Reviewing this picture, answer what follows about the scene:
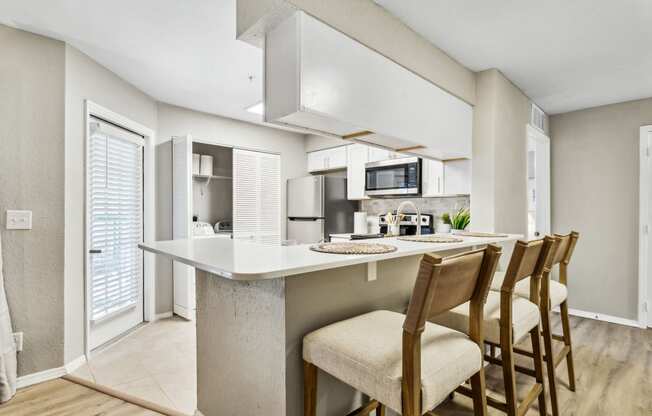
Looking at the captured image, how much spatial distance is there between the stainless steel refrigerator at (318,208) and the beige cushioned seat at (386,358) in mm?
3136

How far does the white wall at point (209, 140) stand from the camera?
3.72m

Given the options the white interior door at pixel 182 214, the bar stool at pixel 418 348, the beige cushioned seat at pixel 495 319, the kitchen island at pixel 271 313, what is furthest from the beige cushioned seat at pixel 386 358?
the white interior door at pixel 182 214

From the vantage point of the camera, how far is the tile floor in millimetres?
2217

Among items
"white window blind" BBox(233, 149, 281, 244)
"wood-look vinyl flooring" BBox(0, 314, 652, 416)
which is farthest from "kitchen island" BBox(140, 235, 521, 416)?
"white window blind" BBox(233, 149, 281, 244)

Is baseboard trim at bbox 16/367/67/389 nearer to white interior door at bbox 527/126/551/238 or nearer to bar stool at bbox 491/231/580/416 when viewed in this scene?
bar stool at bbox 491/231/580/416

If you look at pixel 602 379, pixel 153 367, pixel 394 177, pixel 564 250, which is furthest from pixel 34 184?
pixel 602 379

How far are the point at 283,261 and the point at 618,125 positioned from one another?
13.8 feet

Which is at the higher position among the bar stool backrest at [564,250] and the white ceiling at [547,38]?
the white ceiling at [547,38]

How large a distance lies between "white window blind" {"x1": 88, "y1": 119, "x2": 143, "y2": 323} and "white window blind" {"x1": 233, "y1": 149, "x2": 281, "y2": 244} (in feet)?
3.56

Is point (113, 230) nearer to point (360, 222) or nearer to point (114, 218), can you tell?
point (114, 218)

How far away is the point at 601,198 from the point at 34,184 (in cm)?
518

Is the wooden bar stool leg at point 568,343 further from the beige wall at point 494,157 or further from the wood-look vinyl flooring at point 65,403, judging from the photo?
the wood-look vinyl flooring at point 65,403

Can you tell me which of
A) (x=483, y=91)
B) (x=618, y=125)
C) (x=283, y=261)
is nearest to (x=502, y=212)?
(x=483, y=91)

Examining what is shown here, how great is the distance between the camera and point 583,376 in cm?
241
